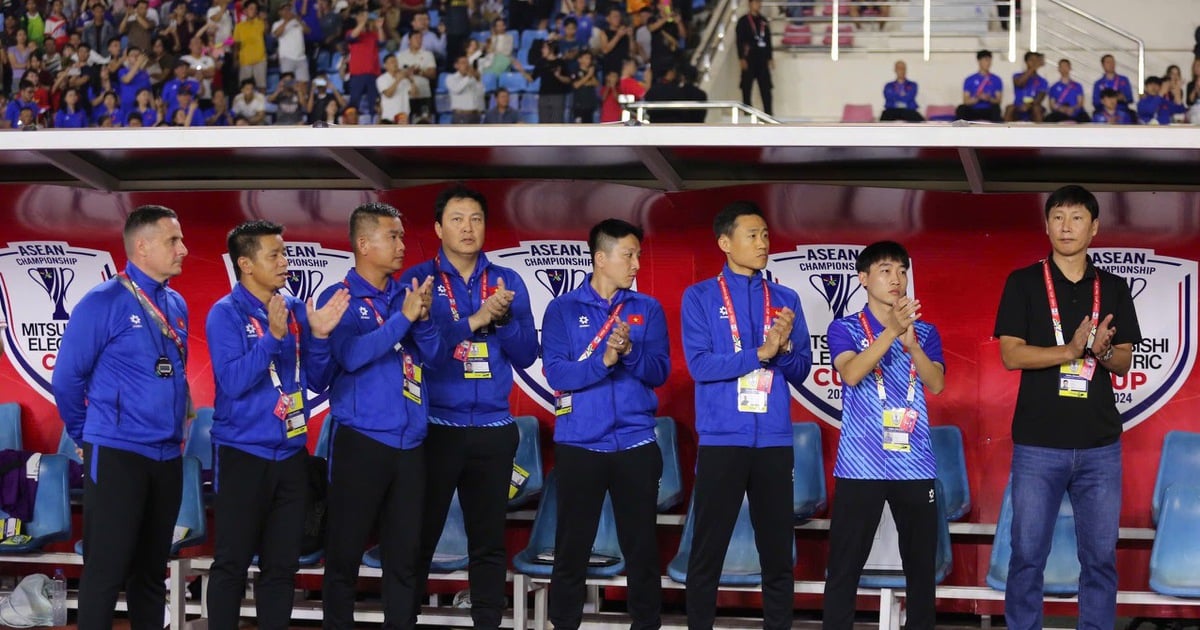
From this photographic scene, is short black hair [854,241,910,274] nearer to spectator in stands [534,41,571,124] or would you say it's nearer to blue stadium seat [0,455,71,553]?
blue stadium seat [0,455,71,553]

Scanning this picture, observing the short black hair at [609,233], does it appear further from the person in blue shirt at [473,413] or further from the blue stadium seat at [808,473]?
the blue stadium seat at [808,473]

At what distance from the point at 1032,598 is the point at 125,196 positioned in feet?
16.9

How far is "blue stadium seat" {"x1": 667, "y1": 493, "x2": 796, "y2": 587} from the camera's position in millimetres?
6215

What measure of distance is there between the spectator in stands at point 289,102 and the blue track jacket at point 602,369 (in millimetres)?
8104

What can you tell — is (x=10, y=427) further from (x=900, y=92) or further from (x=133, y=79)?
(x=900, y=92)

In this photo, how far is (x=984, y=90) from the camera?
11.9 m

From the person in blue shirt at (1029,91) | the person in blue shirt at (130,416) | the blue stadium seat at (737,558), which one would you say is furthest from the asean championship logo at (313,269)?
the person in blue shirt at (1029,91)

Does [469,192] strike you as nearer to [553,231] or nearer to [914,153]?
[553,231]

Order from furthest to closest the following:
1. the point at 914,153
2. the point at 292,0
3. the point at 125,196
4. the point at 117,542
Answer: the point at 292,0
the point at 125,196
the point at 914,153
the point at 117,542

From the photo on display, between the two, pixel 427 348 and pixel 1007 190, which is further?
pixel 1007 190

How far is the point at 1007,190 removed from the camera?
6.71 metres

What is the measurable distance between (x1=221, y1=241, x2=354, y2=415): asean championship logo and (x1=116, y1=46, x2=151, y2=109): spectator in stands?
24.9 feet

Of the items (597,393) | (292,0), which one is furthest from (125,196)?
(292,0)

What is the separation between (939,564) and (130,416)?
11.8 feet
